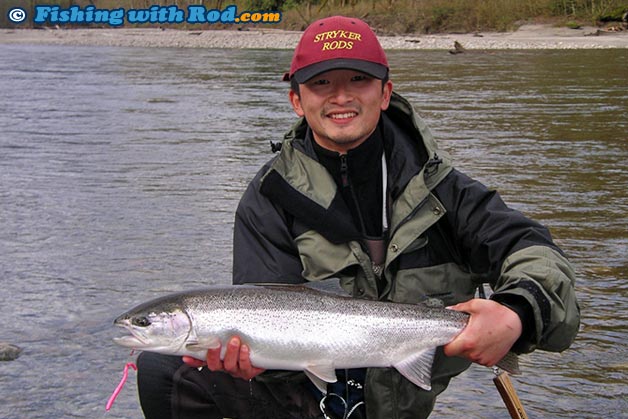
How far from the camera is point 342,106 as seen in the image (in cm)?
330

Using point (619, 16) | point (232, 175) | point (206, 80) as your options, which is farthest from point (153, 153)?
point (619, 16)

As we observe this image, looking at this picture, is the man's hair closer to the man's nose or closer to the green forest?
the man's nose

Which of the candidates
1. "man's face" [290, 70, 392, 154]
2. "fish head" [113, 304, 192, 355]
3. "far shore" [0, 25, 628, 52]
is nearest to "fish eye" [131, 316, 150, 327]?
"fish head" [113, 304, 192, 355]

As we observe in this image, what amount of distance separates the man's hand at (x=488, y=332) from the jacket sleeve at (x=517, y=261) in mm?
43

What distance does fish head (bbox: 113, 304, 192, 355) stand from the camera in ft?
9.55

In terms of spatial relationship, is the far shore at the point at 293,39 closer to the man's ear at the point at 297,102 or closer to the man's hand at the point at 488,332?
the man's ear at the point at 297,102

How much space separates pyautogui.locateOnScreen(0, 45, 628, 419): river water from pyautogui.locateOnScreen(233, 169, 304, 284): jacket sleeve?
122 cm

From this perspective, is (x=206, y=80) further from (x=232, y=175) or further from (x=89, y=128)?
(x=232, y=175)

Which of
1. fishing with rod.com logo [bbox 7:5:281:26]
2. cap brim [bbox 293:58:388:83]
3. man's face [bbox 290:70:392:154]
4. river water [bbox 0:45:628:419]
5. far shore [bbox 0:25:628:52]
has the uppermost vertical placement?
fishing with rod.com logo [bbox 7:5:281:26]

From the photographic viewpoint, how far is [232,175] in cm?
982

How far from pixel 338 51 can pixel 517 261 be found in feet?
3.28

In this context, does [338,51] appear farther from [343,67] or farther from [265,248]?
[265,248]

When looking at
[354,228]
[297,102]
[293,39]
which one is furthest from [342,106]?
[293,39]

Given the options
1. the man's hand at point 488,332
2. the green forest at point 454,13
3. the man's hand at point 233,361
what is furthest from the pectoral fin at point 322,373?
the green forest at point 454,13
